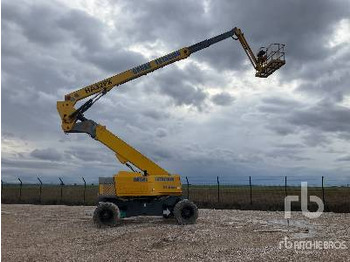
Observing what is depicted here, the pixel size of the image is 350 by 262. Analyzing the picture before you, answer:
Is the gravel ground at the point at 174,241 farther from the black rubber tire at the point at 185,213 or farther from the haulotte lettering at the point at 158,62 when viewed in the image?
the haulotte lettering at the point at 158,62

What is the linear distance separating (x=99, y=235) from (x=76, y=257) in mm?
3696

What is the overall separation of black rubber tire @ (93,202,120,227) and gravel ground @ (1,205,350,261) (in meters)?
0.41

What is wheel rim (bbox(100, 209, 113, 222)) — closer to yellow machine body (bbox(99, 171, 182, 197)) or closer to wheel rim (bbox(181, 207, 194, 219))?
yellow machine body (bbox(99, 171, 182, 197))

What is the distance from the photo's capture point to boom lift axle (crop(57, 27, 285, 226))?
16.8 metres

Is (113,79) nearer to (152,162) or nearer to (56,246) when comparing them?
(152,162)

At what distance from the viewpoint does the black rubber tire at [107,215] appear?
1656cm

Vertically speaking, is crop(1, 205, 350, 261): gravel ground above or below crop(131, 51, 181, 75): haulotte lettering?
below

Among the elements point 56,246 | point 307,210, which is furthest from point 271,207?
point 56,246

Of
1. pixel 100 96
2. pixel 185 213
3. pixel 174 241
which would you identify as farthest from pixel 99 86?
pixel 174 241

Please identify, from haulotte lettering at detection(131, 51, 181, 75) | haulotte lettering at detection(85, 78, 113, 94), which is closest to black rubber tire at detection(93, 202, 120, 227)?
haulotte lettering at detection(85, 78, 113, 94)

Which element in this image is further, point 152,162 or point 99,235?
point 152,162

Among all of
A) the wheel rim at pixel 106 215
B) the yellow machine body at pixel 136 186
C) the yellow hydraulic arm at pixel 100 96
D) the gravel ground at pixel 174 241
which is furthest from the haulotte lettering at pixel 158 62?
the gravel ground at pixel 174 241

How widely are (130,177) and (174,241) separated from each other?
461 centimetres

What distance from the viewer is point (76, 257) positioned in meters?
10.9
